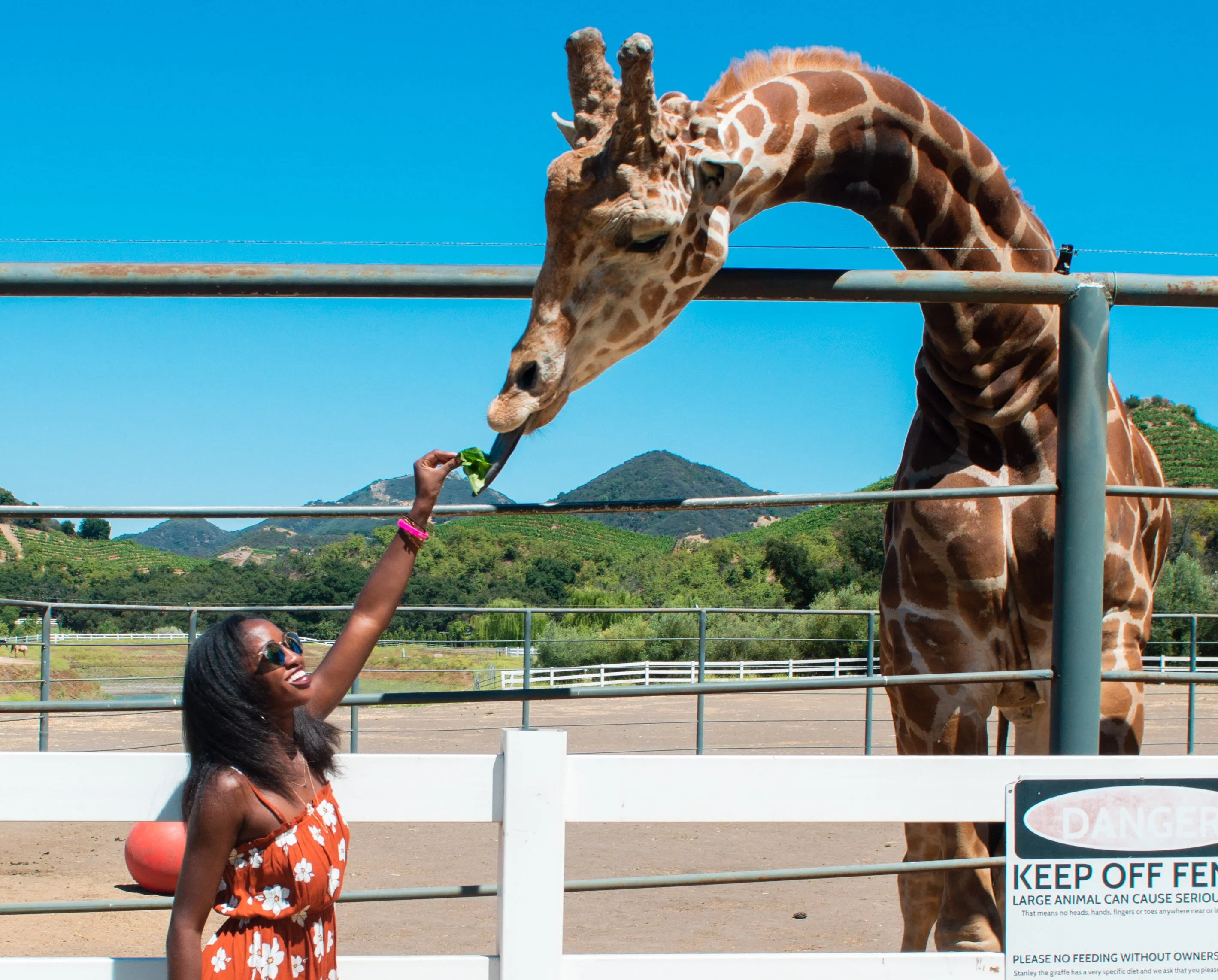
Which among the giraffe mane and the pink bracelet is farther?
the giraffe mane

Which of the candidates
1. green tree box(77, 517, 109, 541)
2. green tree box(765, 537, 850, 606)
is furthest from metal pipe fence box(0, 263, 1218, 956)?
green tree box(765, 537, 850, 606)

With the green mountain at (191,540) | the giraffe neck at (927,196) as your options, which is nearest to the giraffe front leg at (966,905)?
the giraffe neck at (927,196)

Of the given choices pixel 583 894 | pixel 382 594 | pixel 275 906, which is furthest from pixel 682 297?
pixel 583 894

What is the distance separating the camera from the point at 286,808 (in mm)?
1579

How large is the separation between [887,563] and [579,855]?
4.13 meters

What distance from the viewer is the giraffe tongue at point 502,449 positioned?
1871 mm

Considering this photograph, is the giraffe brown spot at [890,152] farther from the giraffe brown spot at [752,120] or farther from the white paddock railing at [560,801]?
the white paddock railing at [560,801]

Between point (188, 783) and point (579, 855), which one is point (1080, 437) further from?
point (579, 855)

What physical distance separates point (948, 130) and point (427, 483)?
166cm

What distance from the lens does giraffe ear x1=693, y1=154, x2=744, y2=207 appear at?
2.16 meters

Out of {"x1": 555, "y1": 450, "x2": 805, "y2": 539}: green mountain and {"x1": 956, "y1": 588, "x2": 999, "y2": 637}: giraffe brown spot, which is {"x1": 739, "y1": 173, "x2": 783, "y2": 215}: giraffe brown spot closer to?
{"x1": 956, "y1": 588, "x2": 999, "y2": 637}: giraffe brown spot

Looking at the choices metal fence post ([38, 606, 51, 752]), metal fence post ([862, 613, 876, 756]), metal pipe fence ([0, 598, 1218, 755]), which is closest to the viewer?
metal pipe fence ([0, 598, 1218, 755])

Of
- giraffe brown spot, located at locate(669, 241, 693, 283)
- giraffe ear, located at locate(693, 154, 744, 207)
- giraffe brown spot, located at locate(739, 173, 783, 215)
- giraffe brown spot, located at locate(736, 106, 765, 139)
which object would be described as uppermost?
giraffe brown spot, located at locate(736, 106, 765, 139)

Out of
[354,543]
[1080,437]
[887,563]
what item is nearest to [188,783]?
[1080,437]
